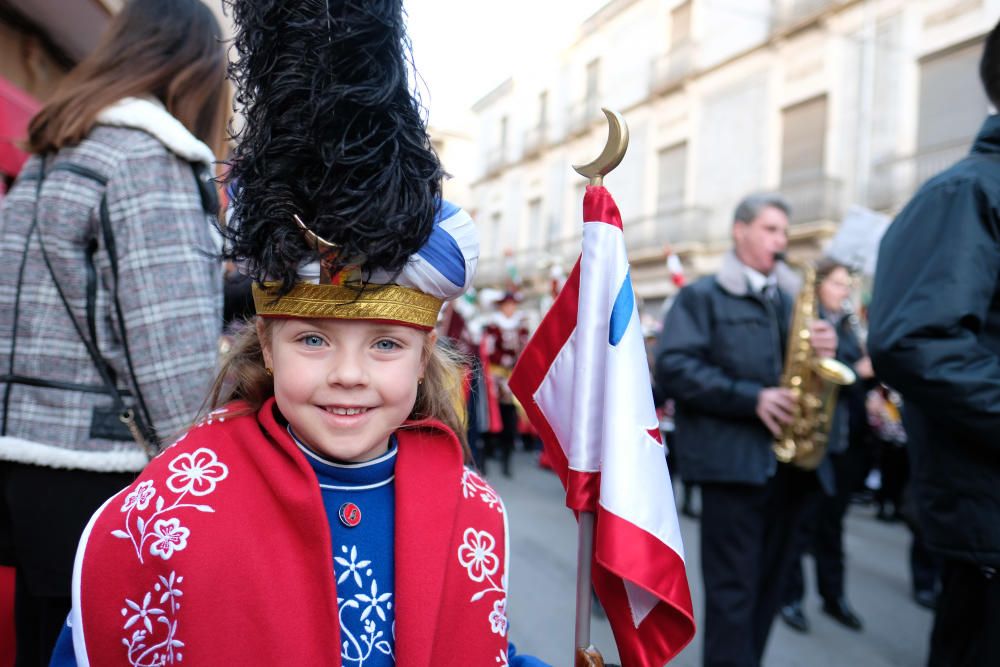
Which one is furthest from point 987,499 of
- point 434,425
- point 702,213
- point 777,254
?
point 702,213

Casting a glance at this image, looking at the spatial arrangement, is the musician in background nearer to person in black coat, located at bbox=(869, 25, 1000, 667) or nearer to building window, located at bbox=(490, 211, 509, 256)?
person in black coat, located at bbox=(869, 25, 1000, 667)

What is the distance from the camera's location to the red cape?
1.15 m

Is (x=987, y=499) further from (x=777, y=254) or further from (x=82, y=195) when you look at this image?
(x=82, y=195)

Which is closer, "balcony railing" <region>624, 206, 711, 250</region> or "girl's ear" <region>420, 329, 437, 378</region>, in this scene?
"girl's ear" <region>420, 329, 437, 378</region>

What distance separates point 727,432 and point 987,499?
132cm

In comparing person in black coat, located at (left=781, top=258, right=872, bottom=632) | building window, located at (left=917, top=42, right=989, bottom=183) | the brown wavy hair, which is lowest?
person in black coat, located at (left=781, top=258, right=872, bottom=632)

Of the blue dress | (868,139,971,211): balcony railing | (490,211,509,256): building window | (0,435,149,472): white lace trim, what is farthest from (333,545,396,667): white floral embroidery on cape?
(490,211,509,256): building window

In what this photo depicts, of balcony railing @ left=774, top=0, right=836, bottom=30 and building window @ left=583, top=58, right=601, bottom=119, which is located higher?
balcony railing @ left=774, top=0, right=836, bottom=30

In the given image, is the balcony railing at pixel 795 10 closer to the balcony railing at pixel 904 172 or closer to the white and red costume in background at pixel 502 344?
the balcony railing at pixel 904 172

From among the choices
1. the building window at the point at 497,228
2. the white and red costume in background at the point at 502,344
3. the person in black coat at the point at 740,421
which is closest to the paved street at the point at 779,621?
the person in black coat at the point at 740,421

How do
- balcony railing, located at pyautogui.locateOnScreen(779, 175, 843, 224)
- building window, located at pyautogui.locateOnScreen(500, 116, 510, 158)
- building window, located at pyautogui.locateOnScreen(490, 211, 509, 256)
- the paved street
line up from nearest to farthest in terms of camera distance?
the paved street → balcony railing, located at pyautogui.locateOnScreen(779, 175, 843, 224) → building window, located at pyautogui.locateOnScreen(500, 116, 510, 158) → building window, located at pyautogui.locateOnScreen(490, 211, 509, 256)

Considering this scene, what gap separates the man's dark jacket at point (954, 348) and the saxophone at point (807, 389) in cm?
133

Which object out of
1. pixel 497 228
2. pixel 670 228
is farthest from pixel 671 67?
pixel 497 228

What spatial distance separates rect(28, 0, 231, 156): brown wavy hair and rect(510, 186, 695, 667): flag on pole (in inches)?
42.3
